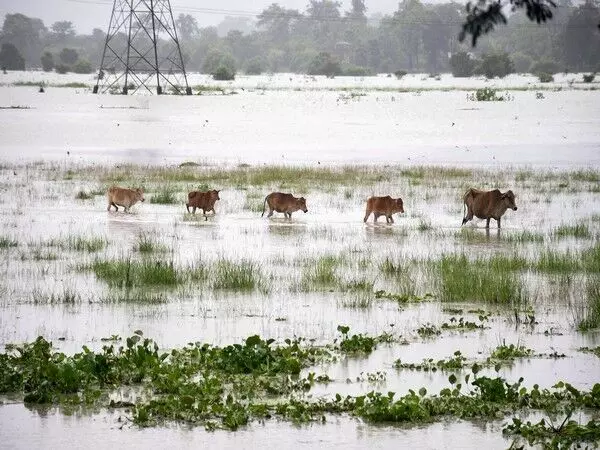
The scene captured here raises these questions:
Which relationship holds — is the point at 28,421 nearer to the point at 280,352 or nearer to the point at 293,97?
the point at 280,352

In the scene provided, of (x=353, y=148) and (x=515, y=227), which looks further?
(x=353, y=148)

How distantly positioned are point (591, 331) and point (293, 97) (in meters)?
76.4

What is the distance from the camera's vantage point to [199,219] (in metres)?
20.0

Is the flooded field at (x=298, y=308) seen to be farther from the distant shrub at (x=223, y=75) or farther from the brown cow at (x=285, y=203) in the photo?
the distant shrub at (x=223, y=75)

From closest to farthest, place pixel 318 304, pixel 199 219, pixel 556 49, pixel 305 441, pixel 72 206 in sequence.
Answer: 1. pixel 305 441
2. pixel 318 304
3. pixel 199 219
4. pixel 72 206
5. pixel 556 49

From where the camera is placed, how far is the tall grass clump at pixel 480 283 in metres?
12.8

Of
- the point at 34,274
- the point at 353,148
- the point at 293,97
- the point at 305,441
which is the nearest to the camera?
the point at 305,441

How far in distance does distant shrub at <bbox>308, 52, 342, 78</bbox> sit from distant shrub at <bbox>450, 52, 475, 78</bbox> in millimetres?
17625

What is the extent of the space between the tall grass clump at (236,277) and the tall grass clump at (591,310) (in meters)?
3.85

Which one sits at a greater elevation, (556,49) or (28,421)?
(556,49)

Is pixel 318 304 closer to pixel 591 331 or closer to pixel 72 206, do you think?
pixel 591 331

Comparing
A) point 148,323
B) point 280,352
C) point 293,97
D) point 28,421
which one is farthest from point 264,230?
point 293,97

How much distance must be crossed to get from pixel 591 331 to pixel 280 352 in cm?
338

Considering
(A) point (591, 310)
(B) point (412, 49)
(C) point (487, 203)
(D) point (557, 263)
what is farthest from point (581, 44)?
(A) point (591, 310)
